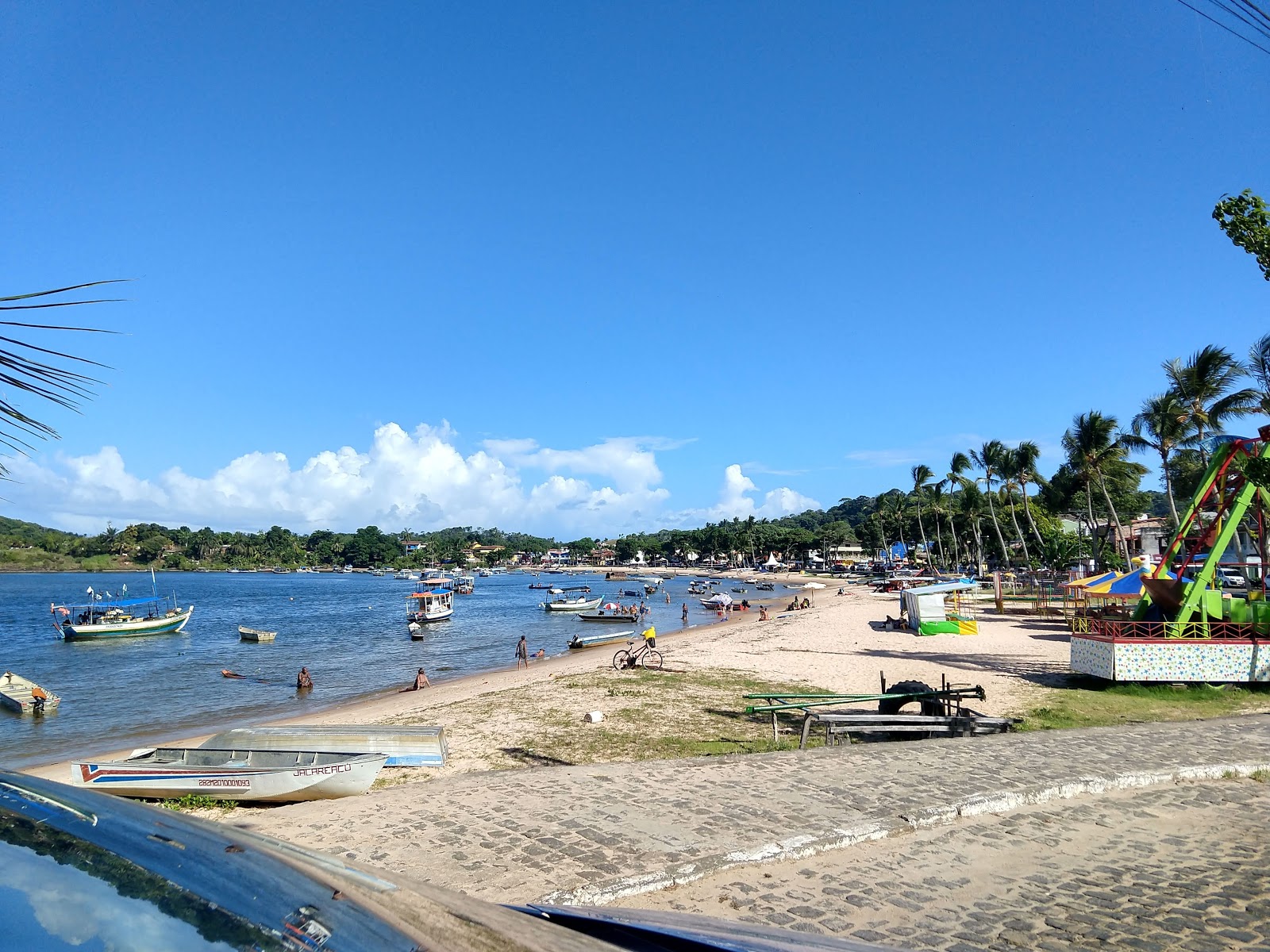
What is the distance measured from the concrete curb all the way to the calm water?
19606 mm

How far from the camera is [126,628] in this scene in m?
48.9

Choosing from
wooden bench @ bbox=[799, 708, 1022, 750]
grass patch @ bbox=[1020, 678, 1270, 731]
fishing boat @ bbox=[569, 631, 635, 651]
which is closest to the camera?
wooden bench @ bbox=[799, 708, 1022, 750]

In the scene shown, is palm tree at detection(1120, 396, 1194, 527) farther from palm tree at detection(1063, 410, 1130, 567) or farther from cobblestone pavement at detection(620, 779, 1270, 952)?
cobblestone pavement at detection(620, 779, 1270, 952)

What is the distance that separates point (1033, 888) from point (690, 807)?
335 centimetres

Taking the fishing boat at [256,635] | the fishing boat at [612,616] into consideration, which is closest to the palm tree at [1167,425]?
the fishing boat at [612,616]

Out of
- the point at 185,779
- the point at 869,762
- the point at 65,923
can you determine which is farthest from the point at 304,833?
the point at 65,923

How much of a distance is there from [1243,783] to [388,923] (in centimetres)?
1142

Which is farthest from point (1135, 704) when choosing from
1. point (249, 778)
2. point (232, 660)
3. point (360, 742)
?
point (232, 660)

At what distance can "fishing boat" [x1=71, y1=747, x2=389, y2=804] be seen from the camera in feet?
36.2

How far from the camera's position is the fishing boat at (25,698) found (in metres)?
24.7

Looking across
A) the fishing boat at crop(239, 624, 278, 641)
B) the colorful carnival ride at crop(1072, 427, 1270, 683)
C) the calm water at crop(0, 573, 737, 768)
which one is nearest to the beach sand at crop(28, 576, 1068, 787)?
the colorful carnival ride at crop(1072, 427, 1270, 683)

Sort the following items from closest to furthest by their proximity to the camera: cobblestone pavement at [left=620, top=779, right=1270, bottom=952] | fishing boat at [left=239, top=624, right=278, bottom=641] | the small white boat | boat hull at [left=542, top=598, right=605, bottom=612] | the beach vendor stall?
cobblestone pavement at [left=620, top=779, right=1270, bottom=952], the beach vendor stall, fishing boat at [left=239, top=624, right=278, bottom=641], the small white boat, boat hull at [left=542, top=598, right=605, bottom=612]

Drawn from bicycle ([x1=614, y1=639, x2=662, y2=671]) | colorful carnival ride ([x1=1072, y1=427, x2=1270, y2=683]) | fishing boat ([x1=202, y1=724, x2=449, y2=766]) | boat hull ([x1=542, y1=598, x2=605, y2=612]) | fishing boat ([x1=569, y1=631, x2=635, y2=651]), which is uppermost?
colorful carnival ride ([x1=1072, y1=427, x2=1270, y2=683])

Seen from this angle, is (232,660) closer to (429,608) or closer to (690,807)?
(429,608)
